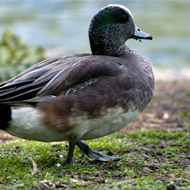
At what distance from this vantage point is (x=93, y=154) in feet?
14.1

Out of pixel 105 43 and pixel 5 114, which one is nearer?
pixel 5 114

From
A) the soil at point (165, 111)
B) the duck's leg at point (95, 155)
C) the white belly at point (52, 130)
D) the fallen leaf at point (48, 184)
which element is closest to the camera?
the fallen leaf at point (48, 184)

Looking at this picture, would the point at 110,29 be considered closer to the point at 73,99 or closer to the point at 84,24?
the point at 73,99

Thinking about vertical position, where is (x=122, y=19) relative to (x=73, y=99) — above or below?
above

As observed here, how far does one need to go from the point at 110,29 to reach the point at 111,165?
137 centimetres

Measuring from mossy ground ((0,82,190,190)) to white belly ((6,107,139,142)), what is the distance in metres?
0.28

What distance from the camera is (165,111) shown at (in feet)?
22.5

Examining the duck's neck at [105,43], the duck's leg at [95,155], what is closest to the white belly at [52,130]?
the duck's leg at [95,155]

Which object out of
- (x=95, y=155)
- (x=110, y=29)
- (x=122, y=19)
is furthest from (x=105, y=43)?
(x=95, y=155)

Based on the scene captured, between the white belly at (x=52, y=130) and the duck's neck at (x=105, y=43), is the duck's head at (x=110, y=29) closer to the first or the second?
the duck's neck at (x=105, y=43)

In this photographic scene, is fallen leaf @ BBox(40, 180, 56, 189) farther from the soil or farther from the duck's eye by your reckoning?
the soil

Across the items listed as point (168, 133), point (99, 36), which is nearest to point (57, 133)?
point (99, 36)

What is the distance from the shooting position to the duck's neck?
455cm

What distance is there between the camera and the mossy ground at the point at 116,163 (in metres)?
3.58
